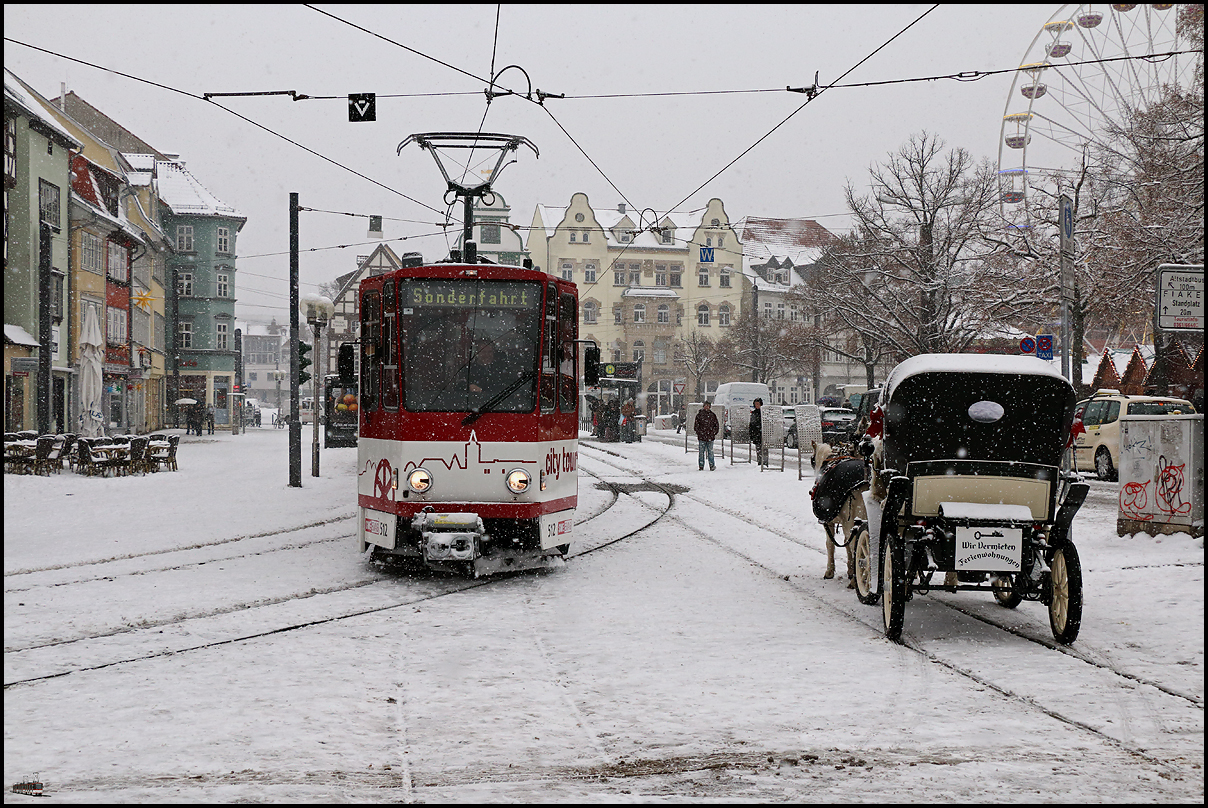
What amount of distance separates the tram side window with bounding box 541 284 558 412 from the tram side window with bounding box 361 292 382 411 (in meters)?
1.65

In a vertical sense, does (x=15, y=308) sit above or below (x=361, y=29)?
below

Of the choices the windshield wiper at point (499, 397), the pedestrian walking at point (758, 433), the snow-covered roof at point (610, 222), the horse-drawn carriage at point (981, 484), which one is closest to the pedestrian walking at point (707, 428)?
the pedestrian walking at point (758, 433)

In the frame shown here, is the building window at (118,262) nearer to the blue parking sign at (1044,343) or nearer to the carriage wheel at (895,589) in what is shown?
the blue parking sign at (1044,343)

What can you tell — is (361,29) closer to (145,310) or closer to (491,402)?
(491,402)

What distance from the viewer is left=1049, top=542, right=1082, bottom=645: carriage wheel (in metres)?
8.17

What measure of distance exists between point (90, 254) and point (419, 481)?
3627 cm

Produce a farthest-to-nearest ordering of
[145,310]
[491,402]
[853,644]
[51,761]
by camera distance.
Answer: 1. [145,310]
2. [491,402]
3. [853,644]
4. [51,761]

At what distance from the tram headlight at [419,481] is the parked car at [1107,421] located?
55.1 feet

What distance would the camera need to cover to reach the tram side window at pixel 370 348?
11.8m

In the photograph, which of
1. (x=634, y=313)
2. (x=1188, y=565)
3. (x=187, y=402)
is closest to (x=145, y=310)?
(x=187, y=402)

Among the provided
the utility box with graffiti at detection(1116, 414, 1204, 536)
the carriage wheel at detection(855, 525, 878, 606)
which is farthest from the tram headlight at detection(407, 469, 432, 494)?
the utility box with graffiti at detection(1116, 414, 1204, 536)

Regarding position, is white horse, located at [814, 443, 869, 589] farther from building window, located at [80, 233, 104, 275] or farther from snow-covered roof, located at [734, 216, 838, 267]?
snow-covered roof, located at [734, 216, 838, 267]

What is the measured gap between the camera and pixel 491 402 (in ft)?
38.0

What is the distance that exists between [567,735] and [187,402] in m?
55.4
